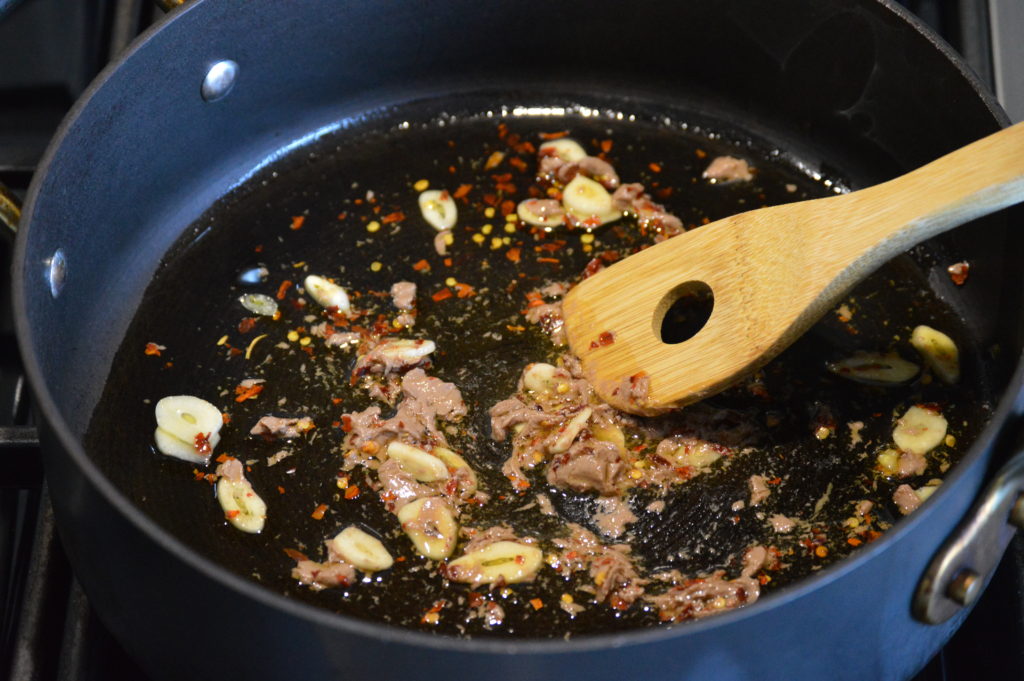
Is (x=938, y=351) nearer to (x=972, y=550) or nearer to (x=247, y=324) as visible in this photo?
(x=972, y=550)

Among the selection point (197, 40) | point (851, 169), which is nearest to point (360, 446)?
point (197, 40)

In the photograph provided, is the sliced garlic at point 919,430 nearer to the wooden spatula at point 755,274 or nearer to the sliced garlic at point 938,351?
the sliced garlic at point 938,351

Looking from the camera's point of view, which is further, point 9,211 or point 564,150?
point 564,150

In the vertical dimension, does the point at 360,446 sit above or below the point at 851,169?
below

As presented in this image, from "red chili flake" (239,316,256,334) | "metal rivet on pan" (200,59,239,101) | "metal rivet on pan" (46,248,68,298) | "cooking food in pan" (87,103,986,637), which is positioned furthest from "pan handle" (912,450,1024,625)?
"metal rivet on pan" (200,59,239,101)

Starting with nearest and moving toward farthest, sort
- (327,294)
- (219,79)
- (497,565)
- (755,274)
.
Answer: (497,565) → (755,274) → (327,294) → (219,79)

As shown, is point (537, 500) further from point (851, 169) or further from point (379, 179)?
point (851, 169)

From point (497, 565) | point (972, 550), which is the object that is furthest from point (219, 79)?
point (972, 550)
